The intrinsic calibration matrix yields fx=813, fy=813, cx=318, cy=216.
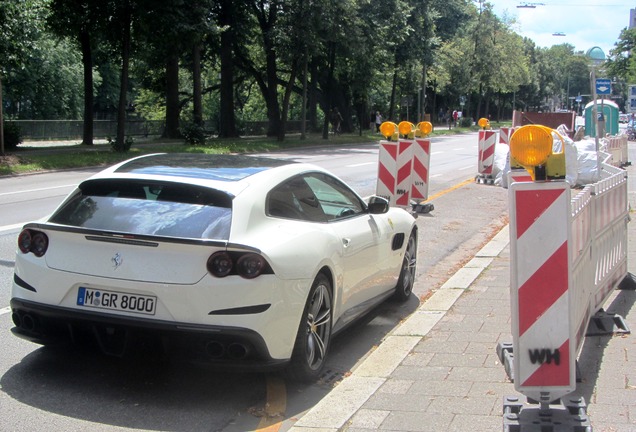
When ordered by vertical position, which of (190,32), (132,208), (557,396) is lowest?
(557,396)

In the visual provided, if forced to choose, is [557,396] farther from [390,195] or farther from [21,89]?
[21,89]

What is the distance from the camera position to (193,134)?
109ft

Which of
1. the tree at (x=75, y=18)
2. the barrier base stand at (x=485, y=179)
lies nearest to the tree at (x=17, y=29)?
the tree at (x=75, y=18)

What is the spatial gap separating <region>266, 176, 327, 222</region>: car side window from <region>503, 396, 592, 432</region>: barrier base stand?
1.99 metres

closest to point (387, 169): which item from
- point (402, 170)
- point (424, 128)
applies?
point (402, 170)

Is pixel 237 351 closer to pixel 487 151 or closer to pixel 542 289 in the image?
pixel 542 289

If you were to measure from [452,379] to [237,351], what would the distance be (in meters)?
1.38

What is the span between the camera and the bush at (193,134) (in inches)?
1304

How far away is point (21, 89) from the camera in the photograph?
5719 centimetres

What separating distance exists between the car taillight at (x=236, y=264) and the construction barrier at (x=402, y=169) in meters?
8.15

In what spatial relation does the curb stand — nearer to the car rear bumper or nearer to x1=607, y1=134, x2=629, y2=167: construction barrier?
the car rear bumper

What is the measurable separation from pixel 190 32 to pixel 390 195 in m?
18.8

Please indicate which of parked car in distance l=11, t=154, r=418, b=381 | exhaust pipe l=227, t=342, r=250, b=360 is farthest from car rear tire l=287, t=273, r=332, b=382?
exhaust pipe l=227, t=342, r=250, b=360

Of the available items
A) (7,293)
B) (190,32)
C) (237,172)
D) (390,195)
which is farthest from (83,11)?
(237,172)
